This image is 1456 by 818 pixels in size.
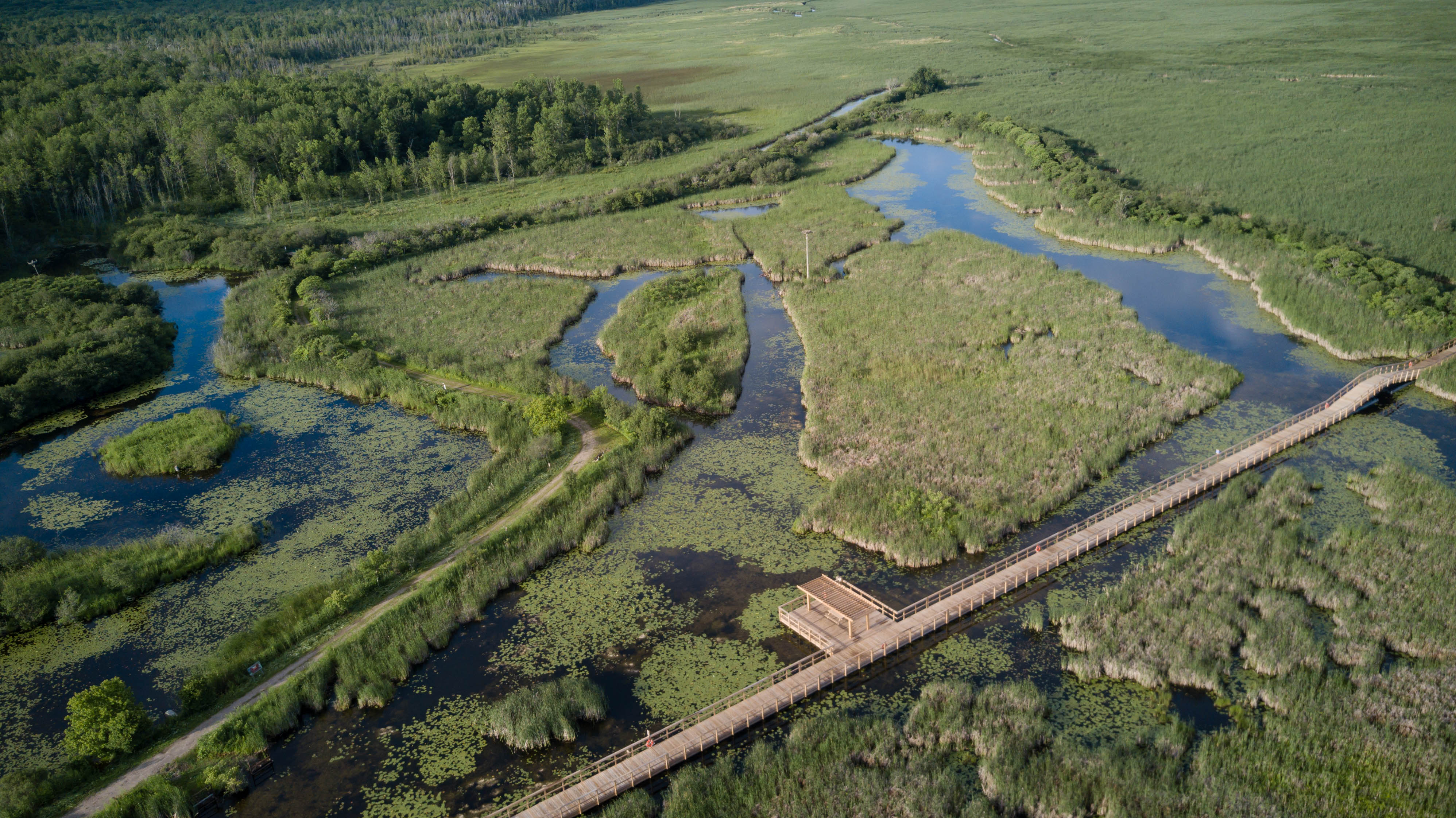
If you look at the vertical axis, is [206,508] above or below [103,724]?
below

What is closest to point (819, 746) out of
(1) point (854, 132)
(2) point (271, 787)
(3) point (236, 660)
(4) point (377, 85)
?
(2) point (271, 787)

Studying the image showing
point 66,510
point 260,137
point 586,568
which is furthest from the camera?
point 260,137

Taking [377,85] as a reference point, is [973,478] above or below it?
below

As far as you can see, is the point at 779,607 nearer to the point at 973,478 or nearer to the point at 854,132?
the point at 973,478

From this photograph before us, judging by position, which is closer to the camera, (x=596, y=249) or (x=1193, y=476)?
(x=1193, y=476)

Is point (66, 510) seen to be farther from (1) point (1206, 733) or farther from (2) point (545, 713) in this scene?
(1) point (1206, 733)

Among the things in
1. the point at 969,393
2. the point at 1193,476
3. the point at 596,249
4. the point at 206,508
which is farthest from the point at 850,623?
the point at 596,249

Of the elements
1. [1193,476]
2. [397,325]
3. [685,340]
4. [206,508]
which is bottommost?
[1193,476]
